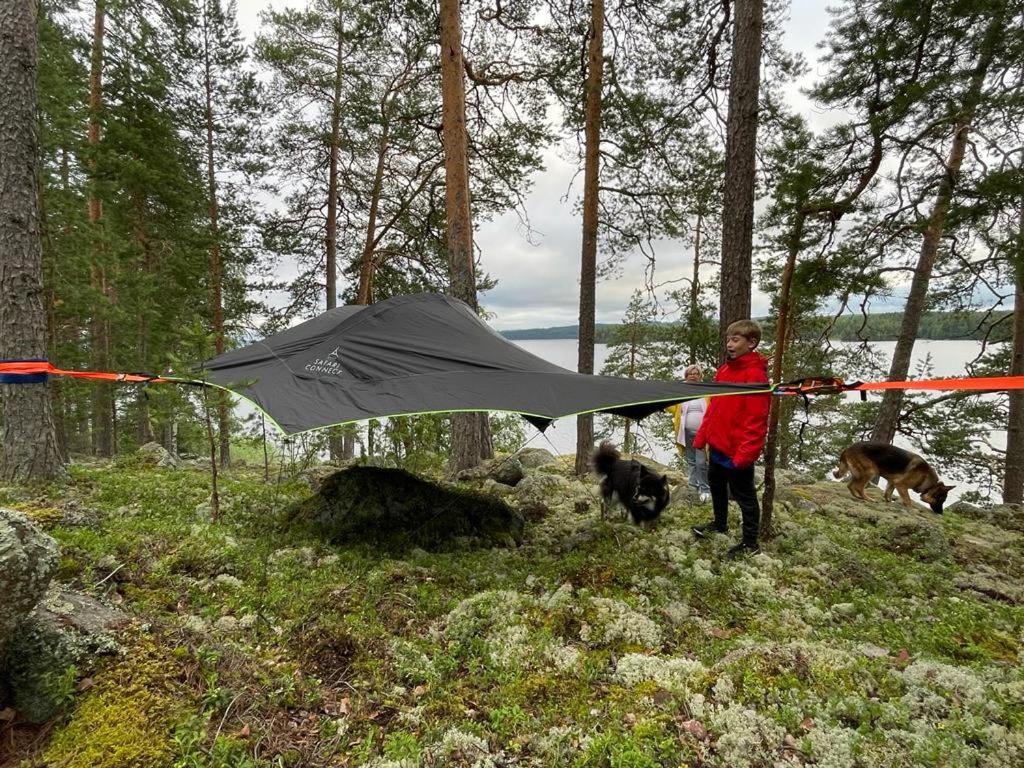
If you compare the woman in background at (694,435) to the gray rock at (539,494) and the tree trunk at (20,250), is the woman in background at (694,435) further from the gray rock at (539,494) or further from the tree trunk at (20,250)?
the tree trunk at (20,250)

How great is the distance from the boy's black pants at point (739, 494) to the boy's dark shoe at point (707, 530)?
3 centimetres

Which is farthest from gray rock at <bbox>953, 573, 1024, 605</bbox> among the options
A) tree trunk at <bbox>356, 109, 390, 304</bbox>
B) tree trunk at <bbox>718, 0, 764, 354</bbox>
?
tree trunk at <bbox>356, 109, 390, 304</bbox>

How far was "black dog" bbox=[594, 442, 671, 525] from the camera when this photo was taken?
4.55 m

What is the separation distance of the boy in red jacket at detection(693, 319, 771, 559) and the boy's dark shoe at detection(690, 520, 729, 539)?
349mm

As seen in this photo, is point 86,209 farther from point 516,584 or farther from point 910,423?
Answer: point 910,423

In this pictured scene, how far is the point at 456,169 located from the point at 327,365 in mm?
3807

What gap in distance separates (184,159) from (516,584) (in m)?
12.3

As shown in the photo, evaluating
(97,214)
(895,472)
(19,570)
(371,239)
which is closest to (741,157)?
(895,472)

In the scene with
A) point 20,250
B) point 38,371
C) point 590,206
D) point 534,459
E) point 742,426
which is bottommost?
point 534,459

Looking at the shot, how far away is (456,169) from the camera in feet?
21.0

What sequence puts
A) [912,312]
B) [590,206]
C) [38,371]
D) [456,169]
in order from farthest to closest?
[912,312] → [590,206] → [456,169] → [38,371]

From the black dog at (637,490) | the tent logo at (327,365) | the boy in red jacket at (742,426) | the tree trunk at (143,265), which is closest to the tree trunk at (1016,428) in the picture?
the boy in red jacket at (742,426)

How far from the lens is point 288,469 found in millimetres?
6789

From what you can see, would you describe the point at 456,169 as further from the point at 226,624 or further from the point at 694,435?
the point at 226,624
